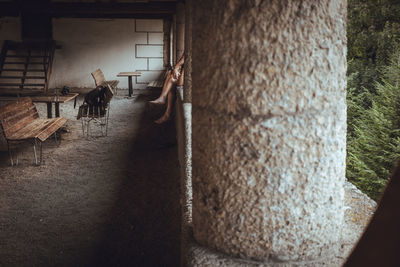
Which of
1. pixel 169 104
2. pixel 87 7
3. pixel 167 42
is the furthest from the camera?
pixel 167 42

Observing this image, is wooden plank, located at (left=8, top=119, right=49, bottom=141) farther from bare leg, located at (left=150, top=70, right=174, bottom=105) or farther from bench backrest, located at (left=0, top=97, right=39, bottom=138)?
bare leg, located at (left=150, top=70, right=174, bottom=105)

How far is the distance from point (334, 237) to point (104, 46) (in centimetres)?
1177

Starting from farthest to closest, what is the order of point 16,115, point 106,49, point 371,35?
point 106,49, point 371,35, point 16,115

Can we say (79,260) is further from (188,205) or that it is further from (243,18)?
(243,18)

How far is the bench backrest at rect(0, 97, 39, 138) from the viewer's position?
461cm

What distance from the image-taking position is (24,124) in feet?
17.4

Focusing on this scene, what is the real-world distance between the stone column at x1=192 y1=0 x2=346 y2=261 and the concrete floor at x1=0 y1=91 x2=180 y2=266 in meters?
1.65

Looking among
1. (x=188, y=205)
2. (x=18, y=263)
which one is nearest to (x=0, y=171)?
(x=18, y=263)

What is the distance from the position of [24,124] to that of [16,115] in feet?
0.93

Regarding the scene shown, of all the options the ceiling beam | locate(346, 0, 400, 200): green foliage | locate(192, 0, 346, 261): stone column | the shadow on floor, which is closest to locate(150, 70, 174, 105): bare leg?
the shadow on floor

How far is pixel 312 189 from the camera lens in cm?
93

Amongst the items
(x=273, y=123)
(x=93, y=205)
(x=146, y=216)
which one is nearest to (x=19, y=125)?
(x=93, y=205)

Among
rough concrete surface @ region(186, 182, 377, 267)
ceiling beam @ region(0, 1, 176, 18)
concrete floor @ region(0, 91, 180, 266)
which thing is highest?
ceiling beam @ region(0, 1, 176, 18)

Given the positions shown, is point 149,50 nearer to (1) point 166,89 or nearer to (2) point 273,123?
(1) point 166,89
